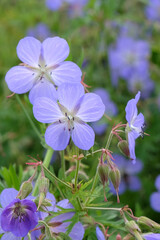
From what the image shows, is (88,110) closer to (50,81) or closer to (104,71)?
(50,81)

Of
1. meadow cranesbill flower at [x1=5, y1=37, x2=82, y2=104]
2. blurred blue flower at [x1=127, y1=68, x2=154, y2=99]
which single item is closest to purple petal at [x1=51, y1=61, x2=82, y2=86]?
meadow cranesbill flower at [x1=5, y1=37, x2=82, y2=104]

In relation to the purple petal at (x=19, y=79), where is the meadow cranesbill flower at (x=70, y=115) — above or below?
below

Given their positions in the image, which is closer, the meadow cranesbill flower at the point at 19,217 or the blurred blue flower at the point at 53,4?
the meadow cranesbill flower at the point at 19,217

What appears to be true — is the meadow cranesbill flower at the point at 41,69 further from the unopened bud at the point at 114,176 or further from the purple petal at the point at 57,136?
the unopened bud at the point at 114,176

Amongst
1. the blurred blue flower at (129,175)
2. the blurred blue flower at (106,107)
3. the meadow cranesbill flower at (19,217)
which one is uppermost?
the meadow cranesbill flower at (19,217)

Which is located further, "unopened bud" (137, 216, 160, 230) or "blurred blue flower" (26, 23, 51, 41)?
"blurred blue flower" (26, 23, 51, 41)

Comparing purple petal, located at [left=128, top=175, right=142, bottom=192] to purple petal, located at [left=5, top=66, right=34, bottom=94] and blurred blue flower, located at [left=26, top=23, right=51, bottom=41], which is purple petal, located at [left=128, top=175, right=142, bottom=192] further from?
blurred blue flower, located at [left=26, top=23, right=51, bottom=41]

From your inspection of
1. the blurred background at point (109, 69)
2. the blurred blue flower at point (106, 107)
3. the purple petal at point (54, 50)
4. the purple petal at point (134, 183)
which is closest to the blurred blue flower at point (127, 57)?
the blurred background at point (109, 69)
